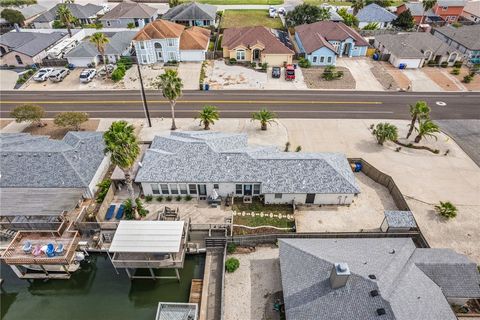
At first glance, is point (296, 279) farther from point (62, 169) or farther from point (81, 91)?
point (81, 91)

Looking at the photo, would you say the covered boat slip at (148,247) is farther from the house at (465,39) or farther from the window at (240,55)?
the house at (465,39)

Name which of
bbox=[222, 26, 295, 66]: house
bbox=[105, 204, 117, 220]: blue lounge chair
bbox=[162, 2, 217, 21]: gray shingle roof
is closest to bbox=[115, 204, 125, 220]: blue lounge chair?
bbox=[105, 204, 117, 220]: blue lounge chair

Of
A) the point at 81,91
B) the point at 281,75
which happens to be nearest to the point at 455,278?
the point at 281,75

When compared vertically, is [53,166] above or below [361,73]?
above

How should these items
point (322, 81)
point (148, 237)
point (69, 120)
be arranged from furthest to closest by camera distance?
point (322, 81), point (69, 120), point (148, 237)

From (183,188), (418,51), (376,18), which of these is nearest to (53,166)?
(183,188)

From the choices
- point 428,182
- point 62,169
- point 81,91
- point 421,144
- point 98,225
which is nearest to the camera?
point 98,225

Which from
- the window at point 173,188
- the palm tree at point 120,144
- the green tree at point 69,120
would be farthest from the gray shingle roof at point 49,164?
the window at point 173,188

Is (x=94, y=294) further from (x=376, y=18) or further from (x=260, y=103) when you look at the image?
(x=376, y=18)
